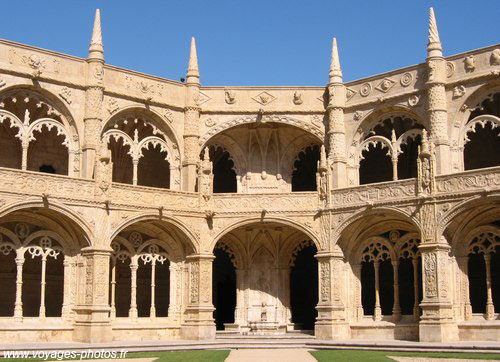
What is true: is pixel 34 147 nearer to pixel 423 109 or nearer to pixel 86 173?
pixel 86 173

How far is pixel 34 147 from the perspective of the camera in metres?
36.5

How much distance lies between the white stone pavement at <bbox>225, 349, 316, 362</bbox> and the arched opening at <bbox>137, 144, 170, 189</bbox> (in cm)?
1337

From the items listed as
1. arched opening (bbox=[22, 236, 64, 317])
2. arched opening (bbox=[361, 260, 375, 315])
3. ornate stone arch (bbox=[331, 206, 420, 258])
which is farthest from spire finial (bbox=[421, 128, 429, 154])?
arched opening (bbox=[22, 236, 64, 317])

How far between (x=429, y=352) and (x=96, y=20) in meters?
19.2

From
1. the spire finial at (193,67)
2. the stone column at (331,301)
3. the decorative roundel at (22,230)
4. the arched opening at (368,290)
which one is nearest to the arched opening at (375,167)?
the arched opening at (368,290)

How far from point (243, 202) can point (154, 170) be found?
7677mm

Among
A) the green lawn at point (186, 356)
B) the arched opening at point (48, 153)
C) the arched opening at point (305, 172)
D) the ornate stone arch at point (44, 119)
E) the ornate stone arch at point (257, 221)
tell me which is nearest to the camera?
the green lawn at point (186, 356)

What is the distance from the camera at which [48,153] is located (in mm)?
36844

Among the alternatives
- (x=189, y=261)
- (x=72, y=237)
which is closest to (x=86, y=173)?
(x=72, y=237)

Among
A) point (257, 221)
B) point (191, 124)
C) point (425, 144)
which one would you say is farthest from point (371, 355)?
point (191, 124)

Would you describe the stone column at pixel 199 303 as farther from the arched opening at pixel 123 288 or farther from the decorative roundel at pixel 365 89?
the decorative roundel at pixel 365 89

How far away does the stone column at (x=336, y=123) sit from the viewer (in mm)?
35812

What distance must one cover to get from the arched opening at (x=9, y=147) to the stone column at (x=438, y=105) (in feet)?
58.5

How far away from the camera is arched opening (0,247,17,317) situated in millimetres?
33875
